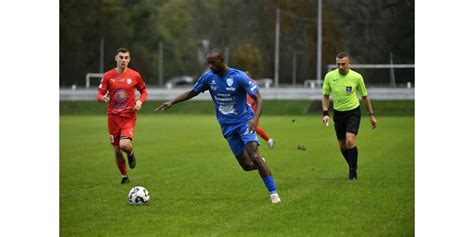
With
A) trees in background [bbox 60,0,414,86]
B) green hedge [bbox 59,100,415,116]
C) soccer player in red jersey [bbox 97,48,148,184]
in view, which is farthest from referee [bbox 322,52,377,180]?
green hedge [bbox 59,100,415,116]

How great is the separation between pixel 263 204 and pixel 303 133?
680 inches

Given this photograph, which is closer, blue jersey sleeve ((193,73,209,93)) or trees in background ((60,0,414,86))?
blue jersey sleeve ((193,73,209,93))

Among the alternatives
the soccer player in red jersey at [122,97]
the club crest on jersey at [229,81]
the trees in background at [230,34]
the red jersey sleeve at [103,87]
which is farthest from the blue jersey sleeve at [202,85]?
the trees in background at [230,34]

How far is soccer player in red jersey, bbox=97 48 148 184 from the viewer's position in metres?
14.3

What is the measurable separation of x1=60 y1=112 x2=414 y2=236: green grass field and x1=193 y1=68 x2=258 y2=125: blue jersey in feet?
3.96

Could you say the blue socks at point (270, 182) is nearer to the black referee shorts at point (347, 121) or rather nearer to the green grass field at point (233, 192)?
the green grass field at point (233, 192)

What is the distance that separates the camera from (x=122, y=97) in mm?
14453

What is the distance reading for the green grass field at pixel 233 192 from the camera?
10.2 m

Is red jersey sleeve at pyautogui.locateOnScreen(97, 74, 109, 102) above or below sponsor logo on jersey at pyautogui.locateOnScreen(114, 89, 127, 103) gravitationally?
above

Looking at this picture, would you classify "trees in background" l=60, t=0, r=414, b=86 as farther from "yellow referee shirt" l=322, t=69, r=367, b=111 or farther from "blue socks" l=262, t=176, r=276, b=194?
"blue socks" l=262, t=176, r=276, b=194

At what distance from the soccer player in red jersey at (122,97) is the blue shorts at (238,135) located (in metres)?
2.47
